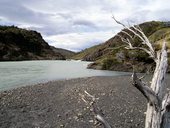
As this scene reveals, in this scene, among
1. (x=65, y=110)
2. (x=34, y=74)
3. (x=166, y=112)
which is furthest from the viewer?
(x=34, y=74)

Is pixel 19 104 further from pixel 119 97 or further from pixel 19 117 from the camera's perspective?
pixel 119 97

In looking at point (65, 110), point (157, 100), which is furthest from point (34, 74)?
point (157, 100)

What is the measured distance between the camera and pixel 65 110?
24906 mm

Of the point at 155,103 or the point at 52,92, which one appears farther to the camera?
the point at 52,92

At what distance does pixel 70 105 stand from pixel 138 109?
5377 mm

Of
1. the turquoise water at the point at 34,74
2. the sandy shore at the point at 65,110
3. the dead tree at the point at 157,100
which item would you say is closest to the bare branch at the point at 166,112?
the dead tree at the point at 157,100

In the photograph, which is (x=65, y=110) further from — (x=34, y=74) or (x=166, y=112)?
(x=34, y=74)

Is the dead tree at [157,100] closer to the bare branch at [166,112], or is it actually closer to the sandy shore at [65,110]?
the bare branch at [166,112]

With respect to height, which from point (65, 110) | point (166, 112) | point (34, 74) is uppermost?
point (166, 112)

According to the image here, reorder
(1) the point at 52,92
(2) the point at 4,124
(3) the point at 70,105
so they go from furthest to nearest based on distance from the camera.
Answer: (1) the point at 52,92 → (3) the point at 70,105 → (2) the point at 4,124

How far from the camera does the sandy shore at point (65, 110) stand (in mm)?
21156

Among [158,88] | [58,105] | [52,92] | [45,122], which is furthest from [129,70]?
[158,88]

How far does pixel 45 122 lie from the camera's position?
848 inches

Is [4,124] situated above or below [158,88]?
below
